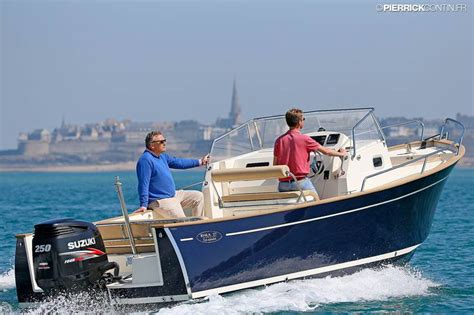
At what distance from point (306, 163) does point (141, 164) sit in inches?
70.6

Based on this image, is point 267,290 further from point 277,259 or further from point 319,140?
point 319,140

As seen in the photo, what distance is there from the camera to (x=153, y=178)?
1073cm

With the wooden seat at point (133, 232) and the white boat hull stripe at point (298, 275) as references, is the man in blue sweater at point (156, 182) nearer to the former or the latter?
the wooden seat at point (133, 232)

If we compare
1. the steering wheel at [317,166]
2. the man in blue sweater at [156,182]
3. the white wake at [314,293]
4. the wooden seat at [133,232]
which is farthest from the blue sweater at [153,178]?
the steering wheel at [317,166]

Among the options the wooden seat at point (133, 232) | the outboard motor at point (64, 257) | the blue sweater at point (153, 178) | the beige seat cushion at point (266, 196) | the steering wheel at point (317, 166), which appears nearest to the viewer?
the outboard motor at point (64, 257)

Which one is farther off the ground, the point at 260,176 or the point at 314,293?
the point at 260,176

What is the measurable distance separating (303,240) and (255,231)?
0.65 metres

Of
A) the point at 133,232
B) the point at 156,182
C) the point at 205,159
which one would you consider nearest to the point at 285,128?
the point at 205,159

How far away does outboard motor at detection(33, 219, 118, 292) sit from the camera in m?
9.62

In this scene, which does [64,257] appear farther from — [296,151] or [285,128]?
[285,128]

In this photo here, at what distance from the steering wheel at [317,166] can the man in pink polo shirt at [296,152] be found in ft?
2.58

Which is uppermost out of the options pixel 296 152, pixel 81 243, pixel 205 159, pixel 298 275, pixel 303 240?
pixel 296 152

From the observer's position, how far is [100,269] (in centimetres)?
984

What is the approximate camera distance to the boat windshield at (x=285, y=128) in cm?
1227
